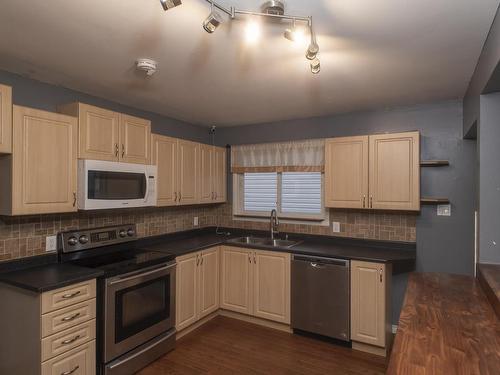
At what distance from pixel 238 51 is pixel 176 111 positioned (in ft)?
5.62

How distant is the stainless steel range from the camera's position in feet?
7.54

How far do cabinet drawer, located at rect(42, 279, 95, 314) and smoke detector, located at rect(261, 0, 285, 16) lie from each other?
207cm

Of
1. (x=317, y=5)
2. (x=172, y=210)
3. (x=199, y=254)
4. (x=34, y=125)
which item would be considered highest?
(x=317, y=5)

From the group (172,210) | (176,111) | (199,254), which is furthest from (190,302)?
(176,111)

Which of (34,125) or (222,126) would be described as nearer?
(34,125)

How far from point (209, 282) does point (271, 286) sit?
690 mm

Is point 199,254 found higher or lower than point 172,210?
lower

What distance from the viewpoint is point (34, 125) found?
2176 mm

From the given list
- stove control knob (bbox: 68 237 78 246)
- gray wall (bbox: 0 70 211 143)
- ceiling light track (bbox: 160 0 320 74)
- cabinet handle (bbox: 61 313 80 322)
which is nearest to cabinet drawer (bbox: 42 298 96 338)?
cabinet handle (bbox: 61 313 80 322)

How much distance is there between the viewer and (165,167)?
130 inches

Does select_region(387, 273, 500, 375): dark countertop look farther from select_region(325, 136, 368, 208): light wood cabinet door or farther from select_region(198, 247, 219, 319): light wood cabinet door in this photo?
select_region(198, 247, 219, 319): light wood cabinet door

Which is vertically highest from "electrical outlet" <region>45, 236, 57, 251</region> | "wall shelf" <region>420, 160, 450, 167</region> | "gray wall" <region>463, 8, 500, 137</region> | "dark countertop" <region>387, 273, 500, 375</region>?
"gray wall" <region>463, 8, 500, 137</region>

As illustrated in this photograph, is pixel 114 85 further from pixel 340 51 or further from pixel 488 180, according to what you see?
pixel 488 180

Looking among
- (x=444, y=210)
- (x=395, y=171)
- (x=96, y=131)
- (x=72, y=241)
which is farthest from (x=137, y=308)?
(x=444, y=210)
